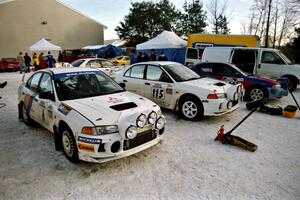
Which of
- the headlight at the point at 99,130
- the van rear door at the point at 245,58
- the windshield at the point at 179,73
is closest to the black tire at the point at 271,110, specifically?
the windshield at the point at 179,73

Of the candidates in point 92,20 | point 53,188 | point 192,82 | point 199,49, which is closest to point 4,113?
point 53,188

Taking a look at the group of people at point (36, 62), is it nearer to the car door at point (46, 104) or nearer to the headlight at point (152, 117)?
the car door at point (46, 104)

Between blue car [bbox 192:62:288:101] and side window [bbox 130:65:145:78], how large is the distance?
2.72 metres

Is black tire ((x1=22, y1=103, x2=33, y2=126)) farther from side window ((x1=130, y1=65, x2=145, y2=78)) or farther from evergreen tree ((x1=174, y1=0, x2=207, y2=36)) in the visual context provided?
evergreen tree ((x1=174, y1=0, x2=207, y2=36))

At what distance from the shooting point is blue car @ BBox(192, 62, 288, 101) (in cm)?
747

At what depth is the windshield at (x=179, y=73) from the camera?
5972 millimetres

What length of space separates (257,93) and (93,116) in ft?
20.5

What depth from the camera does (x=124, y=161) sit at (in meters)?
3.70

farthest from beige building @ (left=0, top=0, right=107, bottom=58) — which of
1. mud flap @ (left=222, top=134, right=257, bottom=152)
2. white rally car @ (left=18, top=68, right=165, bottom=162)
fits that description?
mud flap @ (left=222, top=134, right=257, bottom=152)

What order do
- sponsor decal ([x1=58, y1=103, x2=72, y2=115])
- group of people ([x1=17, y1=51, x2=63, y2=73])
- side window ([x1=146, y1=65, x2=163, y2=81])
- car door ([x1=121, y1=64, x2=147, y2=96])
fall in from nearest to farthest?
1. sponsor decal ([x1=58, y1=103, x2=72, y2=115])
2. side window ([x1=146, y1=65, x2=163, y2=81])
3. car door ([x1=121, y1=64, x2=147, y2=96])
4. group of people ([x1=17, y1=51, x2=63, y2=73])

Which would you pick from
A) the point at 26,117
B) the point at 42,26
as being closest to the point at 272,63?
the point at 26,117

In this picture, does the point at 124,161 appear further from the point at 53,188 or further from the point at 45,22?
the point at 45,22

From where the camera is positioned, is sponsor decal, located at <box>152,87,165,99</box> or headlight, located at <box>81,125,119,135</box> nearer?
headlight, located at <box>81,125,119,135</box>

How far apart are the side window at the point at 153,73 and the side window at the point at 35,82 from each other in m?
2.81
